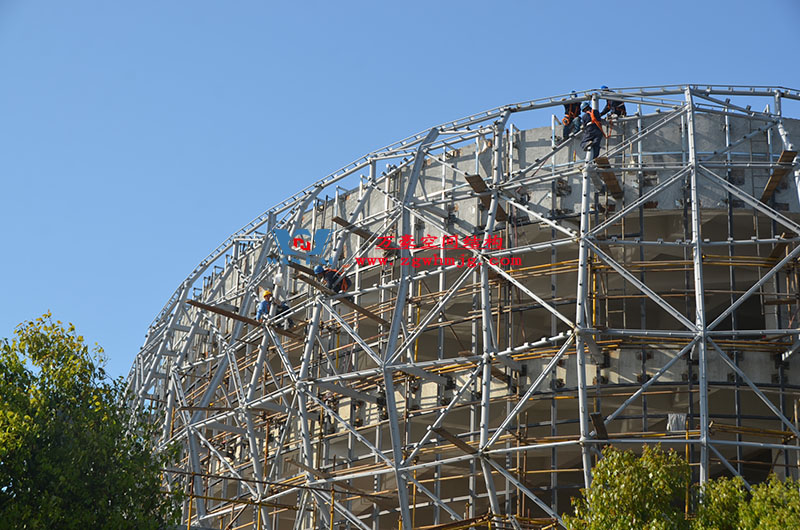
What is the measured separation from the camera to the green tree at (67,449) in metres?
19.2

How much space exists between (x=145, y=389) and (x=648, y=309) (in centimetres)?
1822

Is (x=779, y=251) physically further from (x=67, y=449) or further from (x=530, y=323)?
(x=67, y=449)

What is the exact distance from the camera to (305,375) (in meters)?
27.9

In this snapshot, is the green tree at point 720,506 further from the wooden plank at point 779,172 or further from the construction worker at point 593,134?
the construction worker at point 593,134

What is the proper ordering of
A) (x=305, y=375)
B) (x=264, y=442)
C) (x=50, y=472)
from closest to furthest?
(x=50, y=472) < (x=305, y=375) < (x=264, y=442)

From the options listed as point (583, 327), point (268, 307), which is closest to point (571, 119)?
point (583, 327)

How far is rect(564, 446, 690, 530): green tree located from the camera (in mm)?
17859

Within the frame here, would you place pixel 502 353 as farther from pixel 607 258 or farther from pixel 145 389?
pixel 145 389

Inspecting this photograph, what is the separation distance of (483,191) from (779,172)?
7096 millimetres

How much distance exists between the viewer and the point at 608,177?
26.2 metres

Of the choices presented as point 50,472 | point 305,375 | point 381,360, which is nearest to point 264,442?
point 305,375

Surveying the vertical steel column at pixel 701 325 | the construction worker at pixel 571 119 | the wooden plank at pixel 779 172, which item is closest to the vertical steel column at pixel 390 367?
the construction worker at pixel 571 119

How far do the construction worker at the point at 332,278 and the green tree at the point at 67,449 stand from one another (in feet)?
26.1

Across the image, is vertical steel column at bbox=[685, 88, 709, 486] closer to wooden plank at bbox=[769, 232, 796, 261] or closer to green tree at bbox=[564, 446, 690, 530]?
green tree at bbox=[564, 446, 690, 530]
